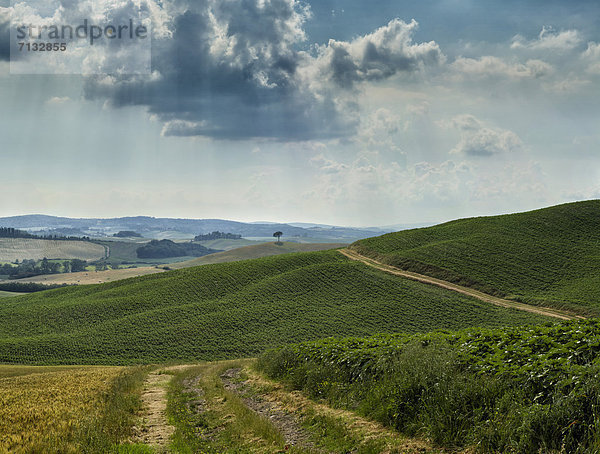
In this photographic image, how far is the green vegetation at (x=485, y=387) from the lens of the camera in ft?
28.6

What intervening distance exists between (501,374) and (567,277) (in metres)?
70.1

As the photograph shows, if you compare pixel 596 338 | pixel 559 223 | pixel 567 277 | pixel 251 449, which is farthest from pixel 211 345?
pixel 559 223

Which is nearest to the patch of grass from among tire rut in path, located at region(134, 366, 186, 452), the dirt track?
tire rut in path, located at region(134, 366, 186, 452)

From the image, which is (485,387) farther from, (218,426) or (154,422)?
(154,422)

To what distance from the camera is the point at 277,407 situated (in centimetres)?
1638

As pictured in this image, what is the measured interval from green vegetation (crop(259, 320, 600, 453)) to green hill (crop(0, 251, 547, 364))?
39.5 m

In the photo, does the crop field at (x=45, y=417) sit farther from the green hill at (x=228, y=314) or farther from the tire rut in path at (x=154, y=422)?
the green hill at (x=228, y=314)

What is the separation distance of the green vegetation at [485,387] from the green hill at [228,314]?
39.5 m

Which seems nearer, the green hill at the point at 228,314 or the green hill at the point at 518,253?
the green hill at the point at 228,314

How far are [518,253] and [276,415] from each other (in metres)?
78.2

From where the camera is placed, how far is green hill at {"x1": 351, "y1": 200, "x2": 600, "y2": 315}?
2601 inches

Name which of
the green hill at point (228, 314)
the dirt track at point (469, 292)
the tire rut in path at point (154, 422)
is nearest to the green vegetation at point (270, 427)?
the tire rut in path at point (154, 422)

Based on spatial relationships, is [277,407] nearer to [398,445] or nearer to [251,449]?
[251,449]

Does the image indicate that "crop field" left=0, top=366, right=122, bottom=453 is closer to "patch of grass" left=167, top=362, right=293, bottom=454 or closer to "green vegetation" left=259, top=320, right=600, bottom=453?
"patch of grass" left=167, top=362, right=293, bottom=454
